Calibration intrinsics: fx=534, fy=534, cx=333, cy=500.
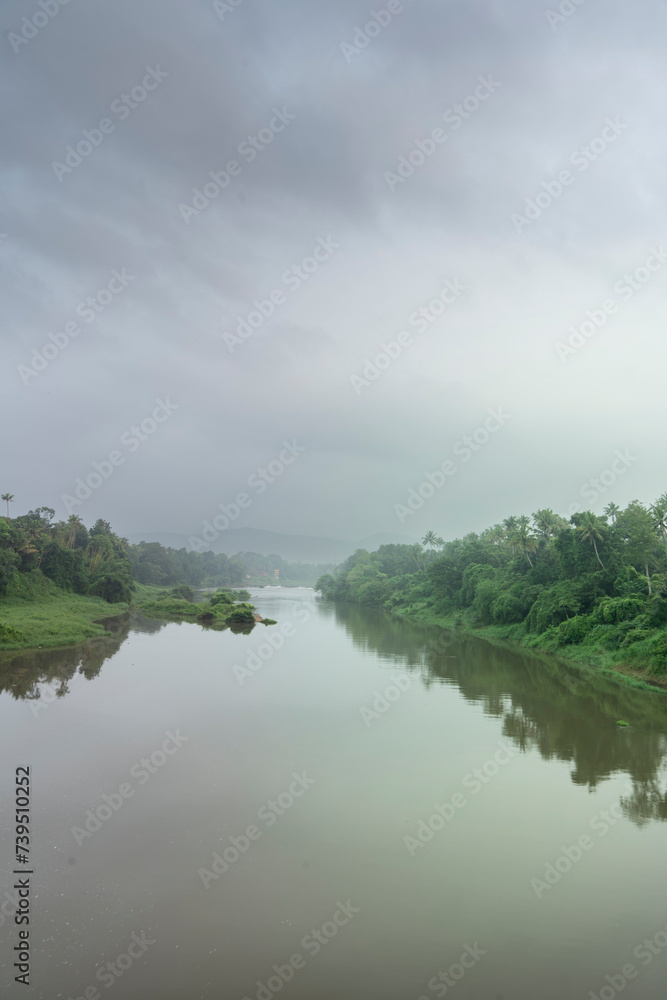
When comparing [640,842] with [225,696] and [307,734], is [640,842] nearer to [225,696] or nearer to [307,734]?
[307,734]

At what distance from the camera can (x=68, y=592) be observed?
53625mm

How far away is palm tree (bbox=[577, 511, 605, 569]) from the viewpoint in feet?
122

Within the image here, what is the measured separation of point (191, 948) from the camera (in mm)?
6977

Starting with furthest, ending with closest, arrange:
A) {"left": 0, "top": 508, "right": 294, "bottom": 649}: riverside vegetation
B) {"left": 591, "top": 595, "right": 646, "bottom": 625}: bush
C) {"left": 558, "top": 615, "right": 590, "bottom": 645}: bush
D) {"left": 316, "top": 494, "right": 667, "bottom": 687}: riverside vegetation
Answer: {"left": 0, "top": 508, "right": 294, "bottom": 649}: riverside vegetation, {"left": 558, "top": 615, "right": 590, "bottom": 645}: bush, {"left": 591, "top": 595, "right": 646, "bottom": 625}: bush, {"left": 316, "top": 494, "right": 667, "bottom": 687}: riverside vegetation
